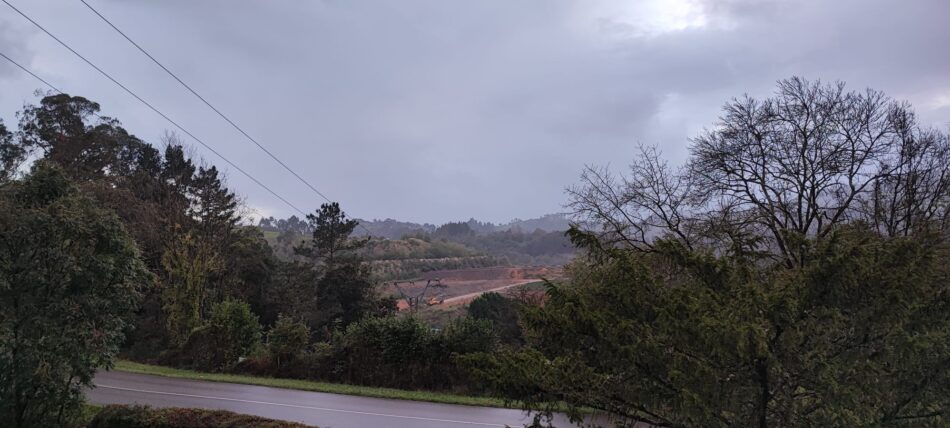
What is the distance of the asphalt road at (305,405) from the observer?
1286 centimetres

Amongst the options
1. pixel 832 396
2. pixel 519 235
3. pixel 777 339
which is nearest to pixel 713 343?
pixel 777 339

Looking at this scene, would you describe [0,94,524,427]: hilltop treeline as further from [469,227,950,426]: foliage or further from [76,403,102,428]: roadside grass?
[469,227,950,426]: foliage

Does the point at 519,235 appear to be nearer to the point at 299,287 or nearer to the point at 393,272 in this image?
the point at 393,272

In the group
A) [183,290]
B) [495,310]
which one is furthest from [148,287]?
[495,310]

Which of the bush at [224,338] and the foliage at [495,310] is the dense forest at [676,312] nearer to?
the bush at [224,338]

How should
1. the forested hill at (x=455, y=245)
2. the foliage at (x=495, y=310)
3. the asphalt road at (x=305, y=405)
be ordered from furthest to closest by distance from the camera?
the forested hill at (x=455, y=245) < the foliage at (x=495, y=310) < the asphalt road at (x=305, y=405)

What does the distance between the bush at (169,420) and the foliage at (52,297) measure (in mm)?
604

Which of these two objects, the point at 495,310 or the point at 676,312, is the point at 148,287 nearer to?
the point at 676,312

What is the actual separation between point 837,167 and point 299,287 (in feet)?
104

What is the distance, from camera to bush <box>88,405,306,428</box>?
8.35 metres

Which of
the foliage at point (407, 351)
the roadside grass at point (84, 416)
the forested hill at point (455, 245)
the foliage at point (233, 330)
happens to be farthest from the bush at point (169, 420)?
the forested hill at point (455, 245)

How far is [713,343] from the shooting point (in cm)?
369

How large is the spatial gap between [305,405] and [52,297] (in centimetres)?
728

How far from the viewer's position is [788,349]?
12.8 ft
